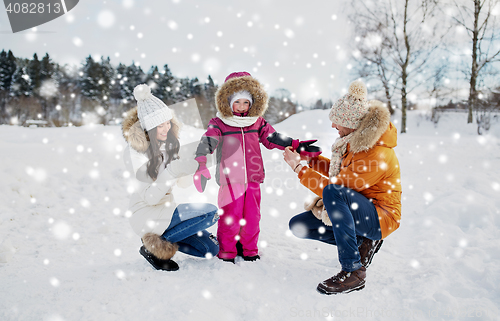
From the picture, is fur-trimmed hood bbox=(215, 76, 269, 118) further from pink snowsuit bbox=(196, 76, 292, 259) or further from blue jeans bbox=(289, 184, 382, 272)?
blue jeans bbox=(289, 184, 382, 272)

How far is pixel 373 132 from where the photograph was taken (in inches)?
89.7

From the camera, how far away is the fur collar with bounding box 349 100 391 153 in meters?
2.28

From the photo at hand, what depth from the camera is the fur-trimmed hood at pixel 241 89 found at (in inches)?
121

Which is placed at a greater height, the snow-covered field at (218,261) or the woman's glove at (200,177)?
the woman's glove at (200,177)

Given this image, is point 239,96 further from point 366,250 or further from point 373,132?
point 366,250

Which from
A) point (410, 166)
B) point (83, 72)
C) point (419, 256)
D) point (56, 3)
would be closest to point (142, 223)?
point (419, 256)

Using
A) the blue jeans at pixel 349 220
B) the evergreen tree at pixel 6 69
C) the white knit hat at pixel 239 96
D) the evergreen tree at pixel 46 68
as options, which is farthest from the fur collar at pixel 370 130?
the evergreen tree at pixel 46 68

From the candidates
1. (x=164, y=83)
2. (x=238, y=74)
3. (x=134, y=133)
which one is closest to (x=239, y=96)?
(x=238, y=74)

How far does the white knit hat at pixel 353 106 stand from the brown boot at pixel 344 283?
4.16 ft

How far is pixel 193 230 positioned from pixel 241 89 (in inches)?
63.9

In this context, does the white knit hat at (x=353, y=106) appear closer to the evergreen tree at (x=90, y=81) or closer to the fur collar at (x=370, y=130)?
the fur collar at (x=370, y=130)

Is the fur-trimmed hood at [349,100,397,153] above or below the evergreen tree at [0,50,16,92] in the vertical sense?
below

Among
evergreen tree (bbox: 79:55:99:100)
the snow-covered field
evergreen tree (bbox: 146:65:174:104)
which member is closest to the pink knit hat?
the snow-covered field

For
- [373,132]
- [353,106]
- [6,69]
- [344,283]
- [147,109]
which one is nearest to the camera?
[344,283]
